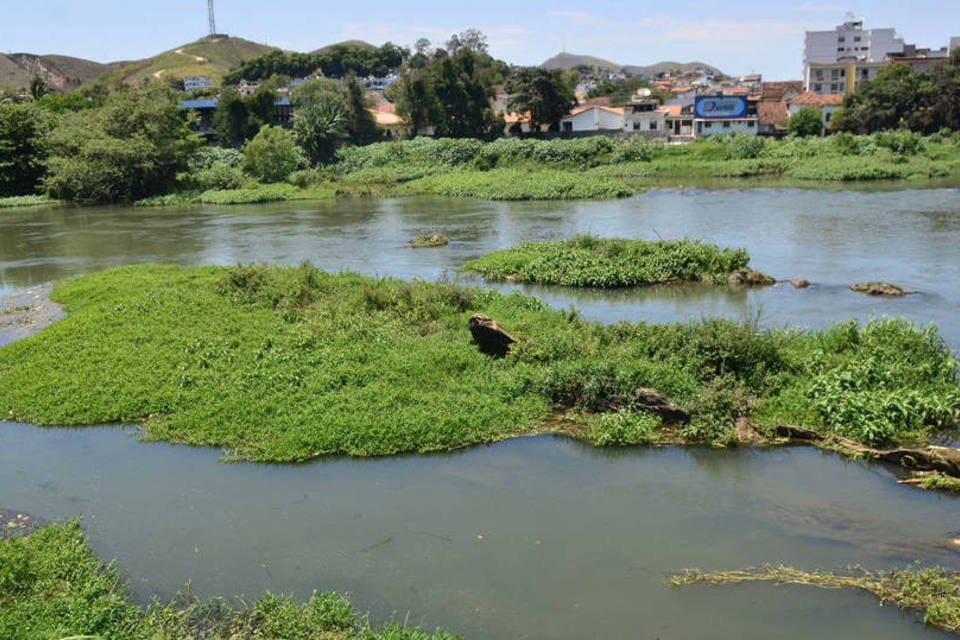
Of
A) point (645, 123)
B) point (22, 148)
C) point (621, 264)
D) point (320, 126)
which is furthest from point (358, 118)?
point (621, 264)

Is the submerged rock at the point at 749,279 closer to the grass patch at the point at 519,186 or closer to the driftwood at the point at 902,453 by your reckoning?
the driftwood at the point at 902,453

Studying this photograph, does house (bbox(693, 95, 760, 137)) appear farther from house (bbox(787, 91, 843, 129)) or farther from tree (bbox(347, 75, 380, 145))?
tree (bbox(347, 75, 380, 145))

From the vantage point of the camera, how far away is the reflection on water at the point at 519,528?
330 inches

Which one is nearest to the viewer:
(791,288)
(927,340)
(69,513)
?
(69,513)

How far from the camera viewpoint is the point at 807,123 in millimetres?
66875

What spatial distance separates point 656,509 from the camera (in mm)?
10383

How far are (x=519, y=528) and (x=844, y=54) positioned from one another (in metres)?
141

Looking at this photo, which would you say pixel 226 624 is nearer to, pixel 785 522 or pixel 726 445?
pixel 785 522

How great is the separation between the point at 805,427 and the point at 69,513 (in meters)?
10.7

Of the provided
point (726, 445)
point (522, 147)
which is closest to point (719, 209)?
point (522, 147)

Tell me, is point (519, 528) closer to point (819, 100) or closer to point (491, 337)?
point (491, 337)

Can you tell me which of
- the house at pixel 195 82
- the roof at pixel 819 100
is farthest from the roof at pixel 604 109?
the house at pixel 195 82

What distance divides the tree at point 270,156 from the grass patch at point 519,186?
9.57m

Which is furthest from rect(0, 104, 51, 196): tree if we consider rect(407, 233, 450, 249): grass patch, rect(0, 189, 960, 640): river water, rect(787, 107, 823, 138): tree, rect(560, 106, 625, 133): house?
rect(787, 107, 823, 138): tree
